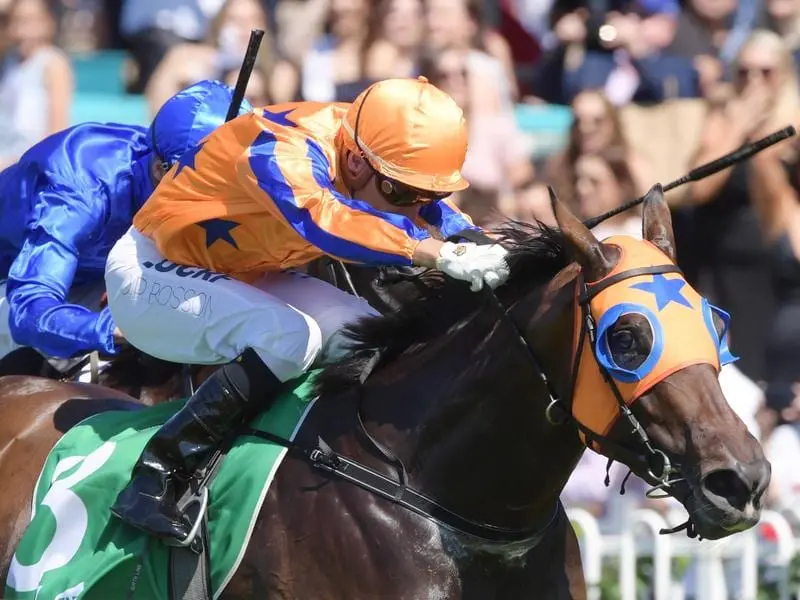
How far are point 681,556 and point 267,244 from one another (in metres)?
3.19

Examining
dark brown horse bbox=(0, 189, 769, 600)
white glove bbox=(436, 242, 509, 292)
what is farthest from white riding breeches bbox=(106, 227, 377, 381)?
white glove bbox=(436, 242, 509, 292)

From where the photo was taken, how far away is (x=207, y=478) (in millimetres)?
4281

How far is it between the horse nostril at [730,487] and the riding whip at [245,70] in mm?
2100

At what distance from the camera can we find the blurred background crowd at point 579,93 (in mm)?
7691

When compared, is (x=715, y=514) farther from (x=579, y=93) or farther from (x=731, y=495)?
(x=579, y=93)

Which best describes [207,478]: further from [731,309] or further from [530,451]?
[731,309]

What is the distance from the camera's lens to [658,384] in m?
3.61

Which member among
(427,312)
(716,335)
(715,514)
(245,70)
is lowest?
(715,514)

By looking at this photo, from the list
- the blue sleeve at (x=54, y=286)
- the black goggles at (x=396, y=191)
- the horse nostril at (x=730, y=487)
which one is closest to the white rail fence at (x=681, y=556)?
the blue sleeve at (x=54, y=286)

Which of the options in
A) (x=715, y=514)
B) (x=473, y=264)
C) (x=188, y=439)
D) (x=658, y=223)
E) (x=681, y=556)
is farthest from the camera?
(x=681, y=556)

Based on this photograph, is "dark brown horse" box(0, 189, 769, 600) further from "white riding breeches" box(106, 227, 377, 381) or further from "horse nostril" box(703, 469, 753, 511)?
"horse nostril" box(703, 469, 753, 511)

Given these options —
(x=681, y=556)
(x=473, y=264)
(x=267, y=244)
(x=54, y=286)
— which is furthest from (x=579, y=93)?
(x=473, y=264)

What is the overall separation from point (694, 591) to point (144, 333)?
332 cm

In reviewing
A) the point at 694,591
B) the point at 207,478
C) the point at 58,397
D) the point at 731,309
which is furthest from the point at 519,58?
the point at 207,478
